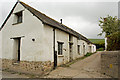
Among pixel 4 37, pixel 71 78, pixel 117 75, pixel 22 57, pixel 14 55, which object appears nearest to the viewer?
pixel 117 75

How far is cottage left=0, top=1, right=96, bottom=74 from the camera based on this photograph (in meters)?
8.23

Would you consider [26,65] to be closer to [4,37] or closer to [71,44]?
[4,37]

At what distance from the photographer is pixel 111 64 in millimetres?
6812

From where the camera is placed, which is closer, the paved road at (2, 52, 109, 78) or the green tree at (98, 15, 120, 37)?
the paved road at (2, 52, 109, 78)

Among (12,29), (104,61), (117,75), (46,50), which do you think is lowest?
(117,75)

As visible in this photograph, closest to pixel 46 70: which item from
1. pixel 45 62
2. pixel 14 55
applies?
pixel 45 62

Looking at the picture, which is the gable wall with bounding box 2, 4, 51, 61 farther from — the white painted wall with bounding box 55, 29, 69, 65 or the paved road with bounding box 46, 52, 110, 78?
the white painted wall with bounding box 55, 29, 69, 65

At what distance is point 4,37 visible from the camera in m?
11.3

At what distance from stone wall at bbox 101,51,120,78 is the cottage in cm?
416

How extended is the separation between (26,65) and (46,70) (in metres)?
1.98

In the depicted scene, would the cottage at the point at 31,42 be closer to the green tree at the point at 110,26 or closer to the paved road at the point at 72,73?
the paved road at the point at 72,73

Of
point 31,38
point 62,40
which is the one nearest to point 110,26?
point 62,40

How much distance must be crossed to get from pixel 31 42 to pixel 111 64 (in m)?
6.49

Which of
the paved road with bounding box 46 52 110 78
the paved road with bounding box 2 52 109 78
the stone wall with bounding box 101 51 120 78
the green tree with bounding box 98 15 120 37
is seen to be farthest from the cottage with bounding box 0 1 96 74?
the green tree with bounding box 98 15 120 37
